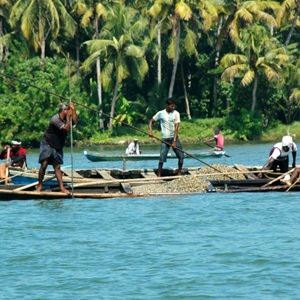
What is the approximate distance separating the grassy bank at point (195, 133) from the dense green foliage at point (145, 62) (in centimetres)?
15

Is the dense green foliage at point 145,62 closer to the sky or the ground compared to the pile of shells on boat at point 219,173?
closer to the sky

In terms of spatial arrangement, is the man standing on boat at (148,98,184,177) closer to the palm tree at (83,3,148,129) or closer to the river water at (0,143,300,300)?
the river water at (0,143,300,300)

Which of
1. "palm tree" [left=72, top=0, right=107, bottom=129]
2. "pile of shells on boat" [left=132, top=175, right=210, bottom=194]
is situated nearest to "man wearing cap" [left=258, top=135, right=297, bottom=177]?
"pile of shells on boat" [left=132, top=175, right=210, bottom=194]

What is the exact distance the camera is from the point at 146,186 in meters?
18.1

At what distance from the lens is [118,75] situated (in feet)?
157

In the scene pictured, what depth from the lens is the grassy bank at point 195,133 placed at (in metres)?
49.5

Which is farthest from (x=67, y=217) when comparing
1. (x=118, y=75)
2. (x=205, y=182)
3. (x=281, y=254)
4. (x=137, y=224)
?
(x=118, y=75)

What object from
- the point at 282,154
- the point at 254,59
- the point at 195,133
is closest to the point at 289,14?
the point at 254,59

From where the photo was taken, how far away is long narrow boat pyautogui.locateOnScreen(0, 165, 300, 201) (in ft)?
57.6

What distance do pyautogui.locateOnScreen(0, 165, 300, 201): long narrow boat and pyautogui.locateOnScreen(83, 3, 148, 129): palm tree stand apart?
28853 millimetres

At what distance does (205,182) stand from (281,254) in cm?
503

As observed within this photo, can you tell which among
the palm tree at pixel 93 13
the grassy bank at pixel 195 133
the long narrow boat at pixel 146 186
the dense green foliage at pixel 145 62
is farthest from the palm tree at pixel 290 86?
the long narrow boat at pixel 146 186

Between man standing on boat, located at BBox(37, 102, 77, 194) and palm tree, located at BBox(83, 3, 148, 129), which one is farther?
palm tree, located at BBox(83, 3, 148, 129)

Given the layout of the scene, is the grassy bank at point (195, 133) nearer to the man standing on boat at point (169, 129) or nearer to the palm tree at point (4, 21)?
the palm tree at point (4, 21)
